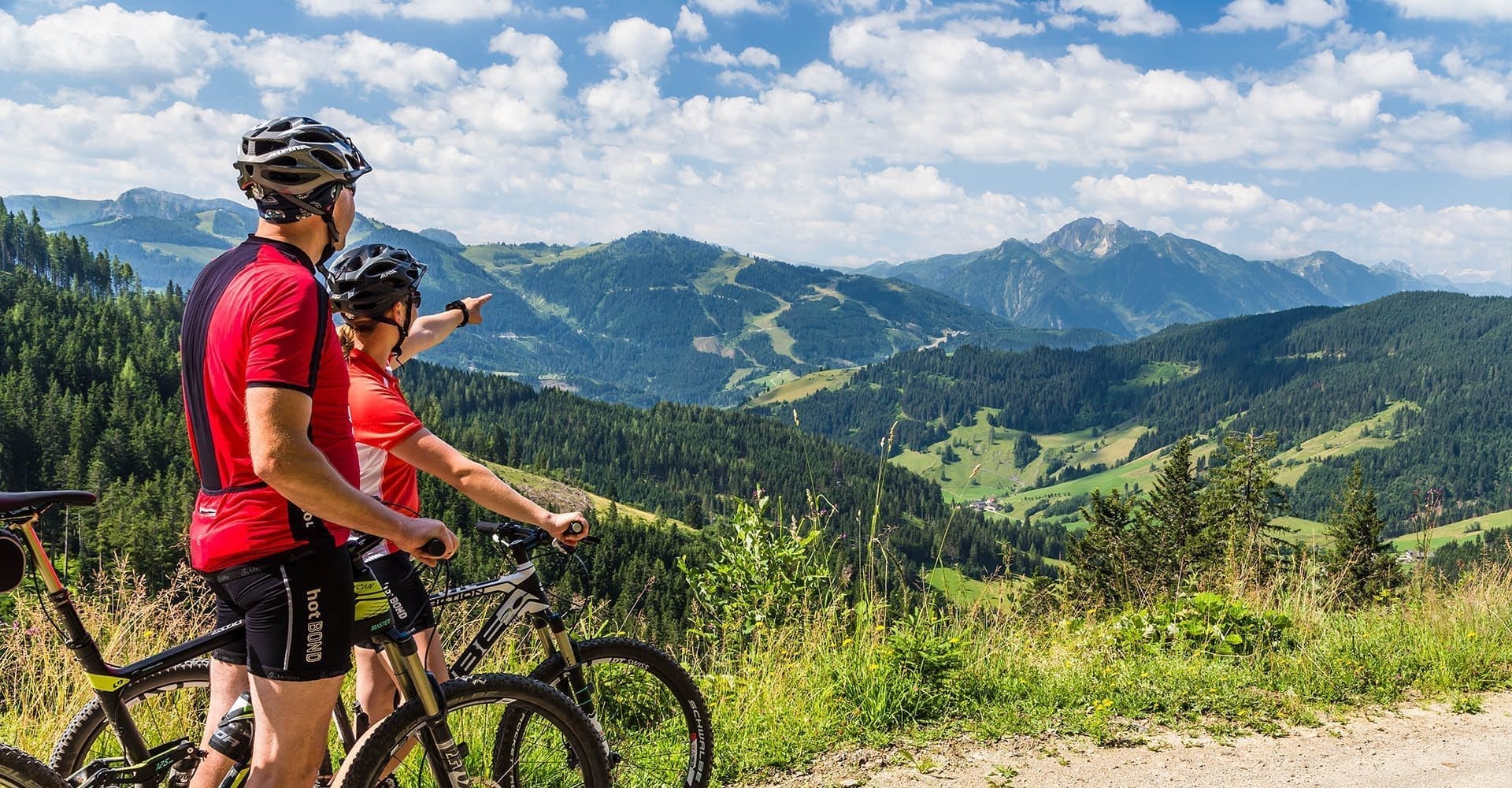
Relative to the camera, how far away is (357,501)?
9.46 ft

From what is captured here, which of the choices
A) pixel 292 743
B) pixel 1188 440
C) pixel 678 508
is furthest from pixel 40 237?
pixel 292 743

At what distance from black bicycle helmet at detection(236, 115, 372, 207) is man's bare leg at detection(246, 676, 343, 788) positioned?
1725 millimetres

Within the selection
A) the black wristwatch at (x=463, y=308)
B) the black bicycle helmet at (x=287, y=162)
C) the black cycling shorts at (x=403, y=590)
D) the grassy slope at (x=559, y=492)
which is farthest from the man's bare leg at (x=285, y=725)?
the grassy slope at (x=559, y=492)

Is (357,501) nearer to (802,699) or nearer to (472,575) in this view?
(802,699)

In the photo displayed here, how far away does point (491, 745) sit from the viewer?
4.09 meters

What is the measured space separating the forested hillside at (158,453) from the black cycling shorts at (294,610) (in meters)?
4.39

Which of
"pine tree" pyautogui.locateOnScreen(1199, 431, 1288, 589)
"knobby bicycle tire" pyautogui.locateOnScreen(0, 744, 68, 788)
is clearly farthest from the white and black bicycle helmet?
"pine tree" pyautogui.locateOnScreen(1199, 431, 1288, 589)

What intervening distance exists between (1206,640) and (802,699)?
3701 mm

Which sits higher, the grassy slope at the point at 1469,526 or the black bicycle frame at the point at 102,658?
the black bicycle frame at the point at 102,658

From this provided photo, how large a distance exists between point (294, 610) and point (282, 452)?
2.02ft

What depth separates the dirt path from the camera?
17.1ft

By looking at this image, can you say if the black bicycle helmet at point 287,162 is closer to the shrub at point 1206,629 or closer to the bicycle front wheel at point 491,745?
the bicycle front wheel at point 491,745

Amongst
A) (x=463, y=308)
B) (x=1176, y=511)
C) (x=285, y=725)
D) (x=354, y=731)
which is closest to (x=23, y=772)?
(x=285, y=725)

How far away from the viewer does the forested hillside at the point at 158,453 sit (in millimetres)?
64750
